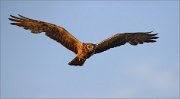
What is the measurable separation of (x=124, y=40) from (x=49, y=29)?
125 inches

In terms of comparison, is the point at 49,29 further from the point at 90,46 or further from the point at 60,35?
the point at 90,46

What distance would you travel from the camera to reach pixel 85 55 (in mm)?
14875

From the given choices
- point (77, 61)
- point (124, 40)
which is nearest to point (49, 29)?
point (77, 61)

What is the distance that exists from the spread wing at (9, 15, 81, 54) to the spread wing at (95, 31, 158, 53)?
1117 mm

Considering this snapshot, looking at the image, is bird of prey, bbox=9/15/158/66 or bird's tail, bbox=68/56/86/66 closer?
bird's tail, bbox=68/56/86/66

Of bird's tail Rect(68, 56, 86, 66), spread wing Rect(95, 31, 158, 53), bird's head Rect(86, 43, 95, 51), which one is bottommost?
bird's tail Rect(68, 56, 86, 66)

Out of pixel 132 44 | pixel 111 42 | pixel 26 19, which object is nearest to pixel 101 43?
pixel 111 42

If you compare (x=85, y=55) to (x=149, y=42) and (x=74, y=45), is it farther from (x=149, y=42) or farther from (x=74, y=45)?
(x=149, y=42)

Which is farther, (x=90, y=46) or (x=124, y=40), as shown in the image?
(x=124, y=40)

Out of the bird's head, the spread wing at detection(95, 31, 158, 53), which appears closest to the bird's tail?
the bird's head

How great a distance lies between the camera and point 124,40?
16.7 m

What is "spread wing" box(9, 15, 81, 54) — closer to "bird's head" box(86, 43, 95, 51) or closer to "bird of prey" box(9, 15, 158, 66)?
"bird of prey" box(9, 15, 158, 66)

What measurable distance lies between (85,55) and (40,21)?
2522mm

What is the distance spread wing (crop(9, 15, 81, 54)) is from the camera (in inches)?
629
